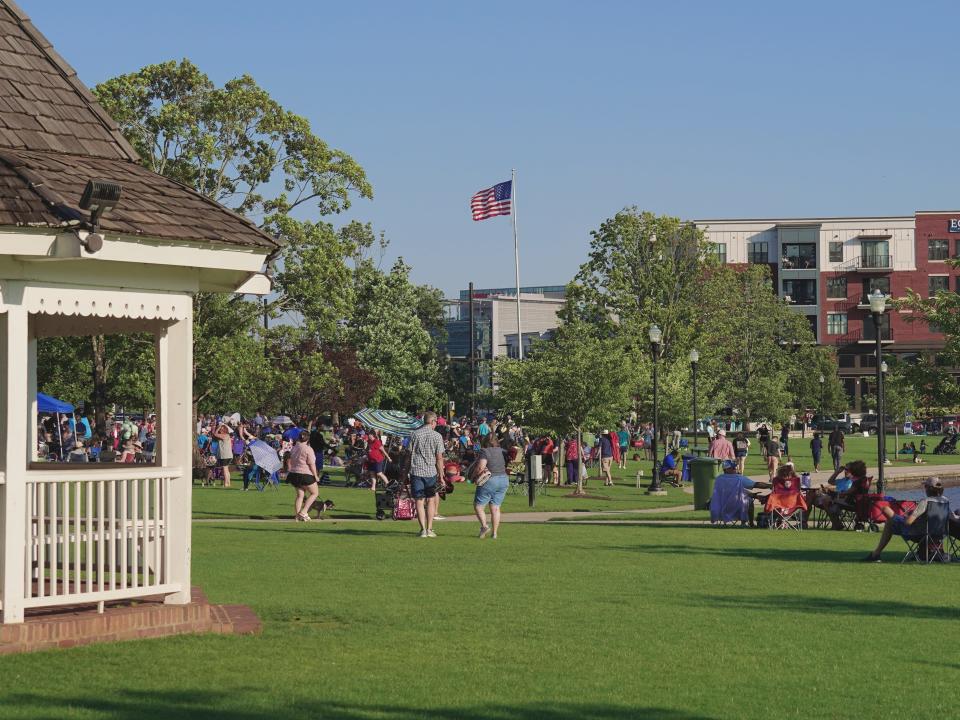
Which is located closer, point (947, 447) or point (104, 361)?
point (104, 361)

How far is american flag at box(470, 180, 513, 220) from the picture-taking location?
65000mm

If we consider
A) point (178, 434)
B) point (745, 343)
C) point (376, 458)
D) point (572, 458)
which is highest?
point (745, 343)

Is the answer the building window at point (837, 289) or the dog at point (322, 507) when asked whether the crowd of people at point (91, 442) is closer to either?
the dog at point (322, 507)

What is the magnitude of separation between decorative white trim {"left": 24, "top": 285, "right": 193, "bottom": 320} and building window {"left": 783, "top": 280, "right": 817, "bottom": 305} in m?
116

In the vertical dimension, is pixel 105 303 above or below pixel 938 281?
below

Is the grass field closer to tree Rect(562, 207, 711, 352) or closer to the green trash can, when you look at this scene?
the green trash can

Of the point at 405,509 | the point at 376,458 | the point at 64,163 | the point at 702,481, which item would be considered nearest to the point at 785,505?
the point at 702,481

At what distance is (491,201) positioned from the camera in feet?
215

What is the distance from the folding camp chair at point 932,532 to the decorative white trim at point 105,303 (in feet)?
37.7

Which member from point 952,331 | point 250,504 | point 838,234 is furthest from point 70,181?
point 838,234

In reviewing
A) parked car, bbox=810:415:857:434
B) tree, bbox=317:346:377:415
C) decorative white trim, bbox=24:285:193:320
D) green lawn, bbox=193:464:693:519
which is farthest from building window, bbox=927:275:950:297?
decorative white trim, bbox=24:285:193:320

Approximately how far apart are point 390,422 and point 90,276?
132 feet

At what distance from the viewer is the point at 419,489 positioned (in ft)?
68.5

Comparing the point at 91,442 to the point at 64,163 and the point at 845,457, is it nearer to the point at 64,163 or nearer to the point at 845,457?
the point at 64,163
